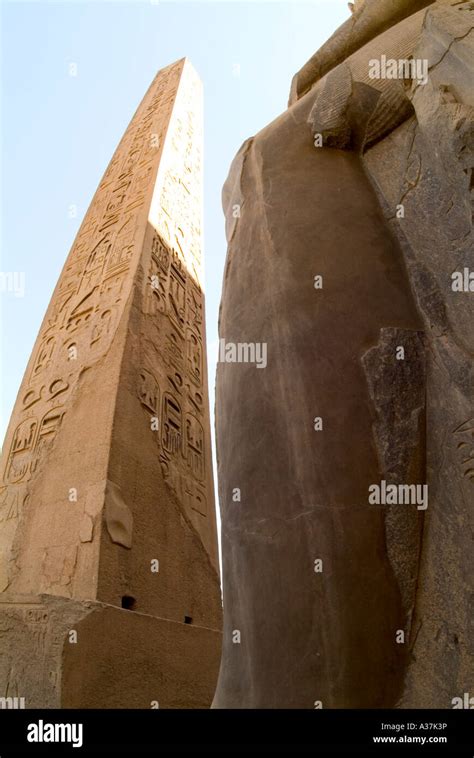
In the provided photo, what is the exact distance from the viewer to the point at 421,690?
1.24 meters

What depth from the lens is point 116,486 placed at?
3.32m

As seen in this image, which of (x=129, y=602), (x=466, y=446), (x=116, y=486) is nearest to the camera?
(x=466, y=446)

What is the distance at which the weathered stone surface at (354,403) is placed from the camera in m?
1.26

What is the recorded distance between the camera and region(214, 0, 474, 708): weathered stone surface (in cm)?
126

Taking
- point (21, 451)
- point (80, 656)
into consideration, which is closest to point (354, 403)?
point (80, 656)

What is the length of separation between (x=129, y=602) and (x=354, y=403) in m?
2.13

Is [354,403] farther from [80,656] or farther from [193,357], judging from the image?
[193,357]

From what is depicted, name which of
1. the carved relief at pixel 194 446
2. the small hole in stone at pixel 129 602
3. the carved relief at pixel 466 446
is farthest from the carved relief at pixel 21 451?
the carved relief at pixel 466 446

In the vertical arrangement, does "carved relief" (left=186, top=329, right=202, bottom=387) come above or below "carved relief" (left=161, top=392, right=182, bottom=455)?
above

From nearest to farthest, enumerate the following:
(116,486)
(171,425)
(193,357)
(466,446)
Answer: (466,446) → (116,486) → (171,425) → (193,357)

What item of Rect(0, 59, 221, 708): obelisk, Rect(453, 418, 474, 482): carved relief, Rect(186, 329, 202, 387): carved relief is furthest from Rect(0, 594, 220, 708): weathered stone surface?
Rect(186, 329, 202, 387): carved relief

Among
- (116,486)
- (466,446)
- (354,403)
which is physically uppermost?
(116,486)

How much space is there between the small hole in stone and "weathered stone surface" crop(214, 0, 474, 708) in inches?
70.3

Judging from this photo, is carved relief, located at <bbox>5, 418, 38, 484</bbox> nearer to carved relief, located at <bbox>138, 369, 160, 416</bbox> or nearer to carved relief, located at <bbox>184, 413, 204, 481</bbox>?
carved relief, located at <bbox>138, 369, 160, 416</bbox>
